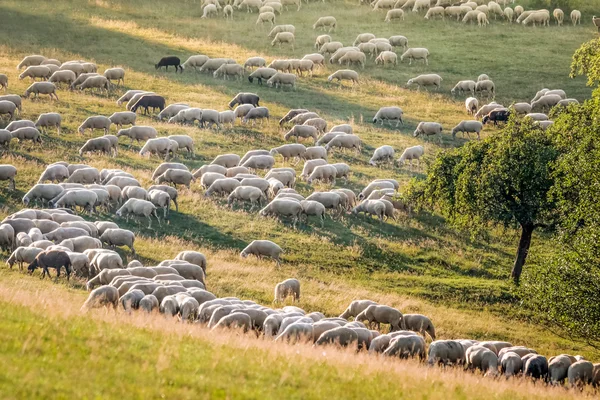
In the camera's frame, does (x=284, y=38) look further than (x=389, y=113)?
Yes

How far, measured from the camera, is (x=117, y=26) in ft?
232

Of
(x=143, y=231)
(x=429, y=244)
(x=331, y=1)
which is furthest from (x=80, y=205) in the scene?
(x=331, y=1)

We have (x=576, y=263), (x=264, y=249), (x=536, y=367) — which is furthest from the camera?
(x=264, y=249)

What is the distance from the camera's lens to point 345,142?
46.0 m

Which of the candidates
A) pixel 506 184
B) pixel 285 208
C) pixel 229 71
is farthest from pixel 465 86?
pixel 285 208

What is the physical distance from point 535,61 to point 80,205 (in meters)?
41.7

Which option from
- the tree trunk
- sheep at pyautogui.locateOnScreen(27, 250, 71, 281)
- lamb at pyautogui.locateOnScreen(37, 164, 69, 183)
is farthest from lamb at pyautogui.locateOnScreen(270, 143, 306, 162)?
sheep at pyautogui.locateOnScreen(27, 250, 71, 281)

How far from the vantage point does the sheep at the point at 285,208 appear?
35562 millimetres

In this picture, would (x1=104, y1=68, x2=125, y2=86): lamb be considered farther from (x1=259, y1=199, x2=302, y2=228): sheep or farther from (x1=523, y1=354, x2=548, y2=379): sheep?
(x1=523, y1=354, x2=548, y2=379): sheep

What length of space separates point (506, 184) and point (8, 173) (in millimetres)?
19298

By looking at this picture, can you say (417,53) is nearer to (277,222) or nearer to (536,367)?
(277,222)

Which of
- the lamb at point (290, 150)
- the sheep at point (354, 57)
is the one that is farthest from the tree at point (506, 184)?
the sheep at point (354, 57)

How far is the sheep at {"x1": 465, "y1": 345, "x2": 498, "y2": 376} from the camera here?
22.0m

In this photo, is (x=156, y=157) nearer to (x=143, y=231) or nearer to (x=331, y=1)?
(x=143, y=231)
